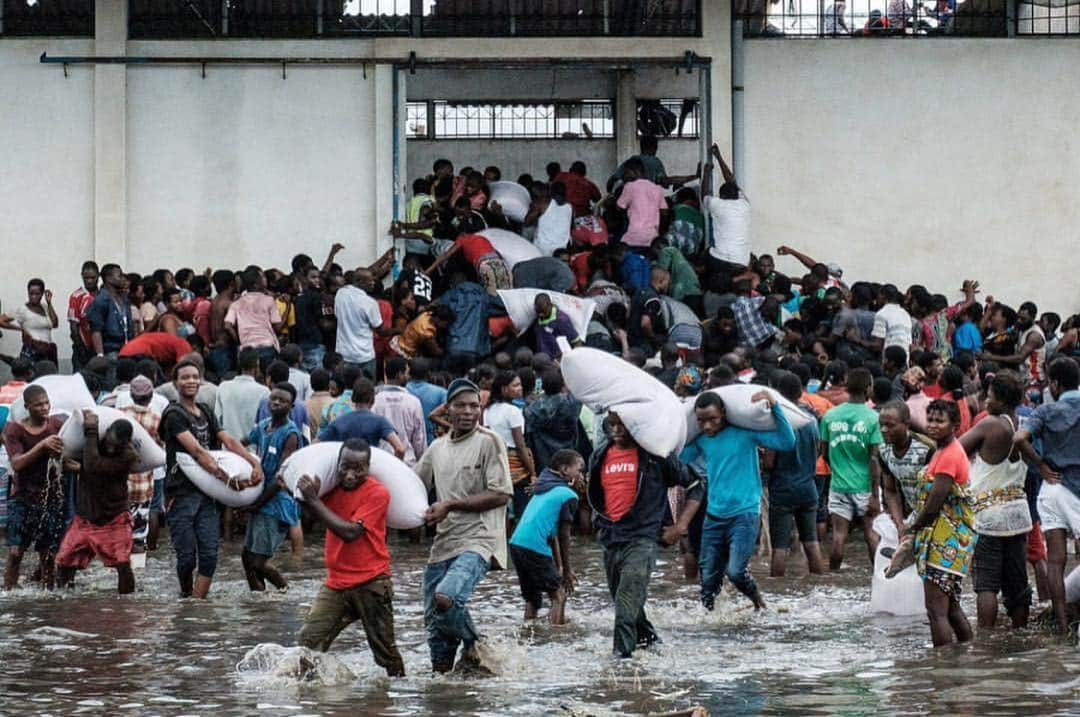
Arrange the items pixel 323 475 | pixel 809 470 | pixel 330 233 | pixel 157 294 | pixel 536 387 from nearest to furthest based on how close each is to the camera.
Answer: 1. pixel 323 475
2. pixel 809 470
3. pixel 536 387
4. pixel 157 294
5. pixel 330 233

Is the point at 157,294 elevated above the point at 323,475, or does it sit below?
above

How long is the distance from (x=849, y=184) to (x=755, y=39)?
2.05 m

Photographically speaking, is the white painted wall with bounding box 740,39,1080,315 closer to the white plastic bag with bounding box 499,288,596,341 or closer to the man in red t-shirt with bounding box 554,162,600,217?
the man in red t-shirt with bounding box 554,162,600,217

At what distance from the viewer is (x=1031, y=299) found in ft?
74.3

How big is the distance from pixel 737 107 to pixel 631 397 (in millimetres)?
12683

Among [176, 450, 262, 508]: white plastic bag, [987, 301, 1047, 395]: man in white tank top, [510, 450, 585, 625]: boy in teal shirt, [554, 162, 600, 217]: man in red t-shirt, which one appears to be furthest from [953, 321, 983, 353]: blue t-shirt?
[176, 450, 262, 508]: white plastic bag

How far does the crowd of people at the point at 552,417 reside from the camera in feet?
33.0

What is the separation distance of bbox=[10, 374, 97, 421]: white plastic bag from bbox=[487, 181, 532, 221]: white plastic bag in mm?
8493

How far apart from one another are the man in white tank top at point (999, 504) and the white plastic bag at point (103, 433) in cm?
528

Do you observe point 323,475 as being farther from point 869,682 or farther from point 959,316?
point 959,316

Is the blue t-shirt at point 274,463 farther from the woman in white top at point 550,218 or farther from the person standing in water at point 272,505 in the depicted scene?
the woman in white top at point 550,218

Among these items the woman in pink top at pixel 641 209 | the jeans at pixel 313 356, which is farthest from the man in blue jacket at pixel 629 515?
the woman in pink top at pixel 641 209

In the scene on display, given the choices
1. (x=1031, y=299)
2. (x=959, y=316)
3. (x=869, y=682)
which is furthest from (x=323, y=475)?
(x=1031, y=299)

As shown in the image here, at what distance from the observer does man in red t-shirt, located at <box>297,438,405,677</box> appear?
30.6ft
